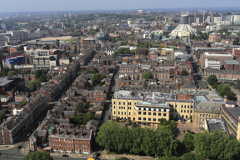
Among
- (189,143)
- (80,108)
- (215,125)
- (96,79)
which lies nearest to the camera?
(189,143)

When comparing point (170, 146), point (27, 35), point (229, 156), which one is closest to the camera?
point (229, 156)

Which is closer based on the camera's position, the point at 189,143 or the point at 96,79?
the point at 189,143

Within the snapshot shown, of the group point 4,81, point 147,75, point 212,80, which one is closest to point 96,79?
point 147,75

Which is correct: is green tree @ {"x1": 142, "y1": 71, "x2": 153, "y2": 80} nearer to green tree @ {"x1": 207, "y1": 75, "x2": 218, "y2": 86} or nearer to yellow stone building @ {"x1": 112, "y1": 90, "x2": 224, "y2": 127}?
green tree @ {"x1": 207, "y1": 75, "x2": 218, "y2": 86}

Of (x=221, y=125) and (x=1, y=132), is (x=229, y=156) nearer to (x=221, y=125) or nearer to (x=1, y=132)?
(x=221, y=125)

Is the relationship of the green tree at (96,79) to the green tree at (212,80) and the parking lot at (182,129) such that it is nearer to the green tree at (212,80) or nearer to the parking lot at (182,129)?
the green tree at (212,80)

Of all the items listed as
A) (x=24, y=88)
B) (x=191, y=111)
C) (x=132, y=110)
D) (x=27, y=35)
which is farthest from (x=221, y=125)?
(x=27, y=35)

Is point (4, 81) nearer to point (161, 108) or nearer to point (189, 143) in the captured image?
point (161, 108)

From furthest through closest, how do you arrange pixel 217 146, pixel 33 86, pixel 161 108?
pixel 33 86
pixel 161 108
pixel 217 146
